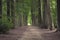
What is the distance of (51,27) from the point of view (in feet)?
78.2

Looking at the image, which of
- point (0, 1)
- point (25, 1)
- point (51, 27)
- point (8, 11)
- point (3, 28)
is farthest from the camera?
point (25, 1)

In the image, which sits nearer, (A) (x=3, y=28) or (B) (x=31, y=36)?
(B) (x=31, y=36)

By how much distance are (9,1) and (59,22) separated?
10.9m

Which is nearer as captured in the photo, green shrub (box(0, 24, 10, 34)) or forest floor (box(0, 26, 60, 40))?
forest floor (box(0, 26, 60, 40))

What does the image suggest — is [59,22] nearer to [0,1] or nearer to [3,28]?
[3,28]

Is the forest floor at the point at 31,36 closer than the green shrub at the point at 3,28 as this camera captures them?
Yes

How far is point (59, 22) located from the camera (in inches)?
731

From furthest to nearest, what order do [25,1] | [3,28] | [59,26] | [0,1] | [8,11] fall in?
[25,1] < [8,11] < [0,1] < [59,26] < [3,28]

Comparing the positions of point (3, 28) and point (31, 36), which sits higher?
point (3, 28)

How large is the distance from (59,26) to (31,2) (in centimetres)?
2646

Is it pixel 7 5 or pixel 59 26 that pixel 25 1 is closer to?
pixel 7 5

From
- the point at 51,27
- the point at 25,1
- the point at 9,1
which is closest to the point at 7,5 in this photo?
the point at 9,1

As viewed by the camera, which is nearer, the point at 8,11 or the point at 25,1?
the point at 8,11

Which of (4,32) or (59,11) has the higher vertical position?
(59,11)
